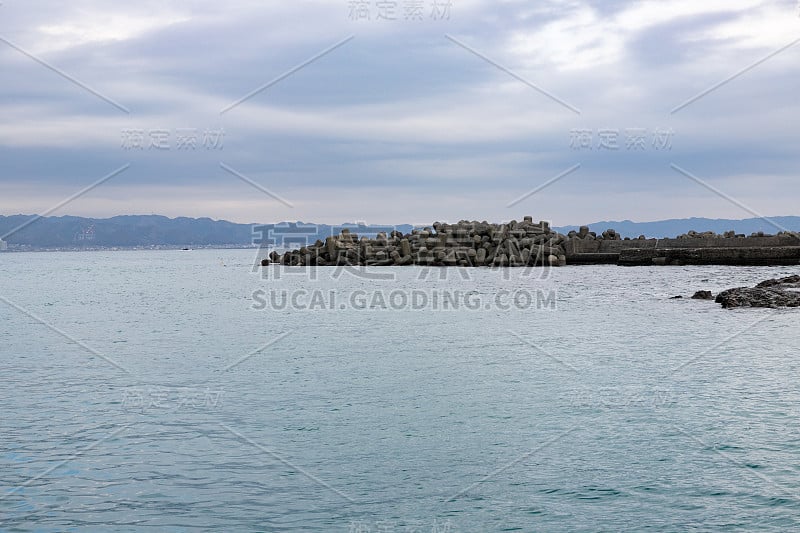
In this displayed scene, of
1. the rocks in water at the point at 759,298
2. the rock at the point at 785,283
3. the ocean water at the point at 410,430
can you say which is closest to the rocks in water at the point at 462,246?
the rock at the point at 785,283

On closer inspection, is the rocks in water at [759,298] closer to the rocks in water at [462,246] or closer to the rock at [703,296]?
the rock at [703,296]

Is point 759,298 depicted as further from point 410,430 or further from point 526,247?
point 526,247

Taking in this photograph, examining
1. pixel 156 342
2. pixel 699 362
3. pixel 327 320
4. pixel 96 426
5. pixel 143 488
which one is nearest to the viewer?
pixel 143 488

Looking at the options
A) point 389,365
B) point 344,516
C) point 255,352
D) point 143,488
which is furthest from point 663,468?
point 255,352

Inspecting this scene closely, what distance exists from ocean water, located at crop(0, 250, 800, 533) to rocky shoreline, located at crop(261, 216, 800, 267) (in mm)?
30762

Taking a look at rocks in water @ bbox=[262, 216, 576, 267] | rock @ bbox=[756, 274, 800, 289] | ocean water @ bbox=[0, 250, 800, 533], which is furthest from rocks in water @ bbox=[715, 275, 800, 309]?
rocks in water @ bbox=[262, 216, 576, 267]

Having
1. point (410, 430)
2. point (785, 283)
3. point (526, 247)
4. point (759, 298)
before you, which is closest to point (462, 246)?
point (526, 247)

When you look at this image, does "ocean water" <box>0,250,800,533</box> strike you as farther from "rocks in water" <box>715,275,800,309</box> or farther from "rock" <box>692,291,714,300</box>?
"rock" <box>692,291,714,300</box>

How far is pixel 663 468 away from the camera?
6.49 meters

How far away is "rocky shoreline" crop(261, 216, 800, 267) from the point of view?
46.2 m

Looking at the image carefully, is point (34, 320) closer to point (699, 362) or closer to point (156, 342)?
point (156, 342)

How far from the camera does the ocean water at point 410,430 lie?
5645 millimetres

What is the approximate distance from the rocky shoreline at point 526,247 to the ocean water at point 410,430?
30.8m

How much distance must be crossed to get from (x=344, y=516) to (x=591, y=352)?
8.55 metres
